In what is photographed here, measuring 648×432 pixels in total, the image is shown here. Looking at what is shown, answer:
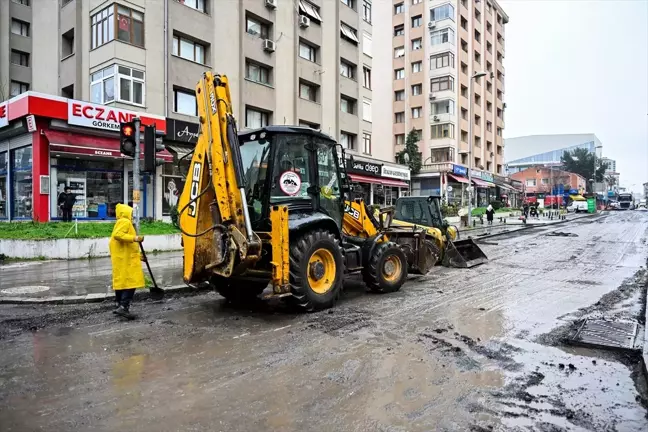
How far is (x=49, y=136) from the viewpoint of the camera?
17688 millimetres

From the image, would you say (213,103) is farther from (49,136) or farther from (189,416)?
(49,136)

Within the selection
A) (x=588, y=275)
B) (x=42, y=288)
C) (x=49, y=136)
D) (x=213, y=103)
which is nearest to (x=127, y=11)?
(x=49, y=136)

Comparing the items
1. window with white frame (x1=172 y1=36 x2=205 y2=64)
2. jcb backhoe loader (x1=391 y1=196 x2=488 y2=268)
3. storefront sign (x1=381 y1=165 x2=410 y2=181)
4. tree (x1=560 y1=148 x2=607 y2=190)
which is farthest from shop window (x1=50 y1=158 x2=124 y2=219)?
tree (x1=560 y1=148 x2=607 y2=190)

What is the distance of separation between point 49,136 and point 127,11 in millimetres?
7012

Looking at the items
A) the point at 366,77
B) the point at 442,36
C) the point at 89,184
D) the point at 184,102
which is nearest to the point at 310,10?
the point at 366,77

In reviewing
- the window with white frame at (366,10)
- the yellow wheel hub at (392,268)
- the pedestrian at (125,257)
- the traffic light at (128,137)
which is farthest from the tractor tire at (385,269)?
the window with white frame at (366,10)

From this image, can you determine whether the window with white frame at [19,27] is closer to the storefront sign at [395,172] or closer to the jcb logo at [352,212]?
the storefront sign at [395,172]

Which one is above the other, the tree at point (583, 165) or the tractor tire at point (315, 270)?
the tree at point (583, 165)

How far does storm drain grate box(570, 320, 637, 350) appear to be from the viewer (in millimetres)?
5508

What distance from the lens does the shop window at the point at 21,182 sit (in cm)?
1892

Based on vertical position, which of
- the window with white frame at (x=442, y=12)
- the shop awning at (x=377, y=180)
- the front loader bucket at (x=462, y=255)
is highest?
the window with white frame at (x=442, y=12)

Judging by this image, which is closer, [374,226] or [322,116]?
[374,226]

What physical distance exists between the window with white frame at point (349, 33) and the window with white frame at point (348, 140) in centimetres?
695

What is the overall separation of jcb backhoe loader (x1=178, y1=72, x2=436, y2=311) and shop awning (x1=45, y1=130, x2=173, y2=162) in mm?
11900
